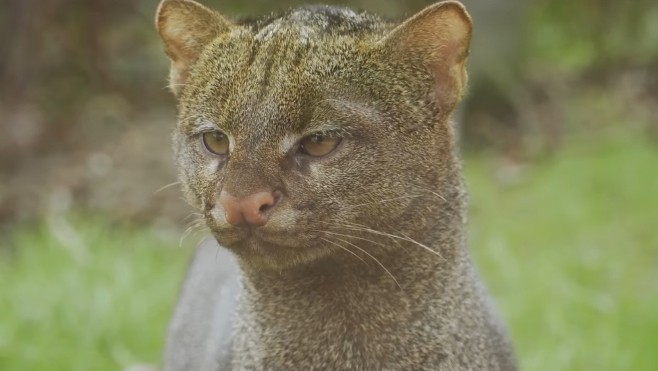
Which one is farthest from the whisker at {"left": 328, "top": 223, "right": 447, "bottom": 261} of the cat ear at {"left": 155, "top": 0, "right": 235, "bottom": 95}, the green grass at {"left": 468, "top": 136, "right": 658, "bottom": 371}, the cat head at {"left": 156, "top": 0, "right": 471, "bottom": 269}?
the green grass at {"left": 468, "top": 136, "right": 658, "bottom": 371}

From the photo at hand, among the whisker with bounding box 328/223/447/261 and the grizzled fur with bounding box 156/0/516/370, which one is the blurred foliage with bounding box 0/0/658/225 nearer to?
the grizzled fur with bounding box 156/0/516/370

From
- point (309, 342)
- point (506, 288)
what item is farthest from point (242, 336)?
point (506, 288)

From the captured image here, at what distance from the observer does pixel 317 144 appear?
244 cm

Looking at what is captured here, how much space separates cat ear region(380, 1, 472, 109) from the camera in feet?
8.29

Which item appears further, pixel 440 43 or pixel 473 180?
pixel 473 180

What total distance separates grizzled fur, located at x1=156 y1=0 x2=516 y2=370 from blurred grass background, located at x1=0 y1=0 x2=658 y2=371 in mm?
1692

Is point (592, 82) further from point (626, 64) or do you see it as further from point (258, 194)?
point (258, 194)

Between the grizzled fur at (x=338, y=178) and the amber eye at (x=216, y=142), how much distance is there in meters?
0.02

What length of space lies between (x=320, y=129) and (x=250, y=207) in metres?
0.26

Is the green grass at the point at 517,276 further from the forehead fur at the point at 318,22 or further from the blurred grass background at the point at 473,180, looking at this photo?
the forehead fur at the point at 318,22

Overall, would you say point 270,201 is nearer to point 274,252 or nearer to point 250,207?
point 250,207

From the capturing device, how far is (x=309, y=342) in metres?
2.71

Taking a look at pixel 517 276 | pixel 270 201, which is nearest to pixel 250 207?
pixel 270 201

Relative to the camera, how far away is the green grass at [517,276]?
4.46m
